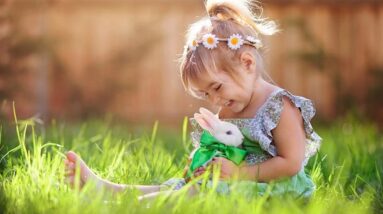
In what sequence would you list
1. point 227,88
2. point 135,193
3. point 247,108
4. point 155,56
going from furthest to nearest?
point 155,56 < point 247,108 < point 227,88 < point 135,193

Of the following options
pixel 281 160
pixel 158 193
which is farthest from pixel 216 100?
pixel 158 193

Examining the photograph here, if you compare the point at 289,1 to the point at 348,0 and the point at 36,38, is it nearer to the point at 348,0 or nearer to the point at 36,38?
the point at 348,0

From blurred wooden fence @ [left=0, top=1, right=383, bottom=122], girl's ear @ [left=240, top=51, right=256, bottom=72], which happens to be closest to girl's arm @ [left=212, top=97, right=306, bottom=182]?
girl's ear @ [left=240, top=51, right=256, bottom=72]

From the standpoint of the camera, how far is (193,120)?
3359mm

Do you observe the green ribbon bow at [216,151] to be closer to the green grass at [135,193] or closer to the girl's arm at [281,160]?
the girl's arm at [281,160]

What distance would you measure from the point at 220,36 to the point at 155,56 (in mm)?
5930

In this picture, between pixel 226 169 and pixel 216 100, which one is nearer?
pixel 226 169

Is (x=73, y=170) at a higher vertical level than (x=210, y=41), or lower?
lower

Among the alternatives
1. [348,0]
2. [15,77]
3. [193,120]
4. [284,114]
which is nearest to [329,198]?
[284,114]

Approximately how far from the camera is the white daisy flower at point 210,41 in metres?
3.05

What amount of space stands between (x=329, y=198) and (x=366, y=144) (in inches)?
81.9

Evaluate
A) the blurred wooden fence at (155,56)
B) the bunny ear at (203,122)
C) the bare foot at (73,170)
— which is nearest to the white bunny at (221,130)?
the bunny ear at (203,122)

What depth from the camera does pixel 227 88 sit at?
9.94 feet

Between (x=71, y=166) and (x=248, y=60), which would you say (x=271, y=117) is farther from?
(x=71, y=166)
